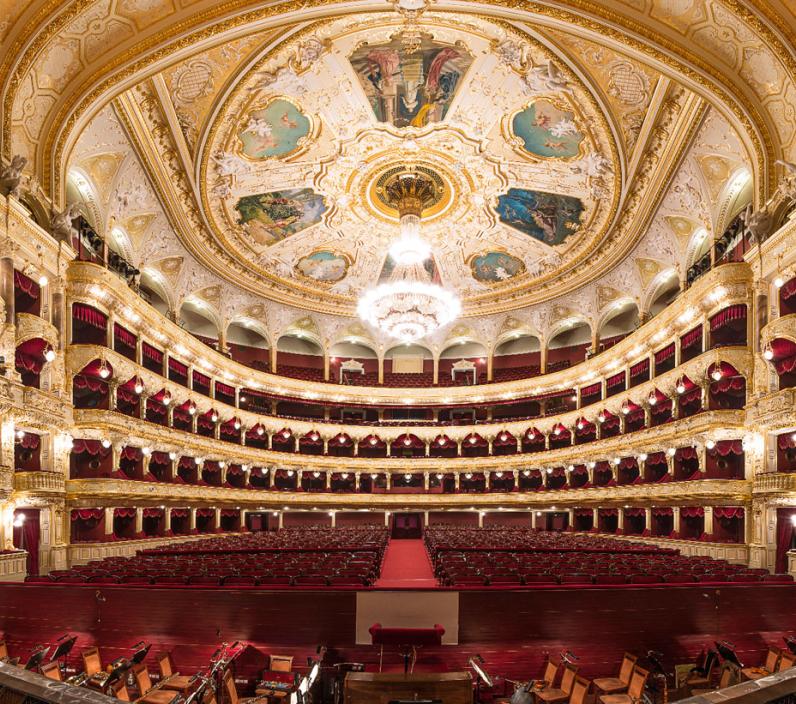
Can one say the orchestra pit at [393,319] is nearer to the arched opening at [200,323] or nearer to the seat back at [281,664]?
the seat back at [281,664]

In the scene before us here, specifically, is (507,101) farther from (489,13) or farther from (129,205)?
(129,205)

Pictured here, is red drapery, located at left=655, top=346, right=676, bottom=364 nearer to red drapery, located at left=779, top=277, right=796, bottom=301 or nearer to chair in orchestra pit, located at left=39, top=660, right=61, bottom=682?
red drapery, located at left=779, top=277, right=796, bottom=301

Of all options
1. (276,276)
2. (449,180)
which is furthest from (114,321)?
(449,180)

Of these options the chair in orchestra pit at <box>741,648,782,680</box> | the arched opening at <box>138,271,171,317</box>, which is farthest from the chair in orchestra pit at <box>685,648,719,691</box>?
the arched opening at <box>138,271,171,317</box>

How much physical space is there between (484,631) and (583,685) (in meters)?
1.43

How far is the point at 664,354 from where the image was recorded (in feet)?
72.3

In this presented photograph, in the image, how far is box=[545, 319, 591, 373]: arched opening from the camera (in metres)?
31.8

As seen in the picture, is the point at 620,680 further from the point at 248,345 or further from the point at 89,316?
the point at 248,345

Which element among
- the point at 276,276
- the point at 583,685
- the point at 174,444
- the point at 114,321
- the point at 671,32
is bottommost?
the point at 583,685

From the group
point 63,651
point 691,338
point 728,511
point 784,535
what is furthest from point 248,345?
point 63,651

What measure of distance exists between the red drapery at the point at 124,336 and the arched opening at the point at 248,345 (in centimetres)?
1102

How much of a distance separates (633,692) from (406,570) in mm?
9922

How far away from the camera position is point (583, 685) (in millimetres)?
5730

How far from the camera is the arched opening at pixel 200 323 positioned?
95.8ft
